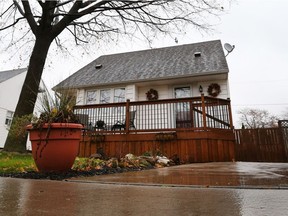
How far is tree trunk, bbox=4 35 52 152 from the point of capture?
498 centimetres

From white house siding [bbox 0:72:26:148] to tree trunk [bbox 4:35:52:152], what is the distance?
12125 millimetres

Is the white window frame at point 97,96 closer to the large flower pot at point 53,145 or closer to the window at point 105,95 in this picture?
the window at point 105,95

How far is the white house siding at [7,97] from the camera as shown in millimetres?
15957

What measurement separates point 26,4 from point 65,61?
300 centimetres

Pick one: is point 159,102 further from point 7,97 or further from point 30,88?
point 7,97

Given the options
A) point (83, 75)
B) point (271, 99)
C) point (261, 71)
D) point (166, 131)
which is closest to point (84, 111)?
point (166, 131)

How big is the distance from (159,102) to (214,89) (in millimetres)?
3814

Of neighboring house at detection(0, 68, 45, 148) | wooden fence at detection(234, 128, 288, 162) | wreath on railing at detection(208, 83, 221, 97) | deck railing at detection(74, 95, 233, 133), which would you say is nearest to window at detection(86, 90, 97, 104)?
deck railing at detection(74, 95, 233, 133)

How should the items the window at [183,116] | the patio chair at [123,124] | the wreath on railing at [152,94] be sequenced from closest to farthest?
the patio chair at [123,124], the window at [183,116], the wreath on railing at [152,94]

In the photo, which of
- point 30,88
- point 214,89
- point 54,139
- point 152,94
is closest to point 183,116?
point 214,89

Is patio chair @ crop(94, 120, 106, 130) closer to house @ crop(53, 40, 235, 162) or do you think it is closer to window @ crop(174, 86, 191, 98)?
house @ crop(53, 40, 235, 162)

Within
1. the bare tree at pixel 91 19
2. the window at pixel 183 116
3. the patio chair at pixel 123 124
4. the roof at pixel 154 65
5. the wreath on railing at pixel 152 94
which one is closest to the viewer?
the bare tree at pixel 91 19

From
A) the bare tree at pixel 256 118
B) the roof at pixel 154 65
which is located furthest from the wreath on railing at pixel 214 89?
the bare tree at pixel 256 118

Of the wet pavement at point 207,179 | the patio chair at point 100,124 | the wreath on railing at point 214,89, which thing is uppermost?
the wreath on railing at point 214,89
